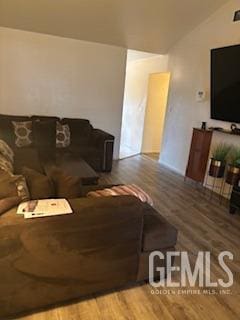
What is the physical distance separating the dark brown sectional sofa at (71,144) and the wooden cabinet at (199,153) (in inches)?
60.0

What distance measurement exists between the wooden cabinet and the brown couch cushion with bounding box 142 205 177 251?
2582mm

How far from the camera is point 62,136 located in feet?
15.7

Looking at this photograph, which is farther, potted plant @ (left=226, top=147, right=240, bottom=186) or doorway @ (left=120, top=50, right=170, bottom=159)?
doorway @ (left=120, top=50, right=170, bottom=159)

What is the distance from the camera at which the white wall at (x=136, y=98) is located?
6.59 meters

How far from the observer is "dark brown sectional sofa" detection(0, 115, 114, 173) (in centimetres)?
440

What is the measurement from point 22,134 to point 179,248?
10.6 feet

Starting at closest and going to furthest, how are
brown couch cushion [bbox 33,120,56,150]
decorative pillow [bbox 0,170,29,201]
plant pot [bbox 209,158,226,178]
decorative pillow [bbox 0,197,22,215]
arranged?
decorative pillow [bbox 0,197,22,215], decorative pillow [bbox 0,170,29,201], plant pot [bbox 209,158,226,178], brown couch cushion [bbox 33,120,56,150]

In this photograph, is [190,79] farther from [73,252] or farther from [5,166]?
[73,252]

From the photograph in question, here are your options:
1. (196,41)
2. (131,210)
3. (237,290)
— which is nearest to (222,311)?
(237,290)

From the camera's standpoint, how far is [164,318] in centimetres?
178

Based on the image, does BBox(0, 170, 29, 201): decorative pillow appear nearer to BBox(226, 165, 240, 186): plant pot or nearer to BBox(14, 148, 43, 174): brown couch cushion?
BBox(14, 148, 43, 174): brown couch cushion

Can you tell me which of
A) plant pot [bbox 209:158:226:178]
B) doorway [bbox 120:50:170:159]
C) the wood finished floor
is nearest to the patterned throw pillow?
the wood finished floor

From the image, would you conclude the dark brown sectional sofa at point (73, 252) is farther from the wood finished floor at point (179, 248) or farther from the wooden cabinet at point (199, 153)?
the wooden cabinet at point (199, 153)

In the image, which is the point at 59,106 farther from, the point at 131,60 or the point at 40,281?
the point at 40,281
